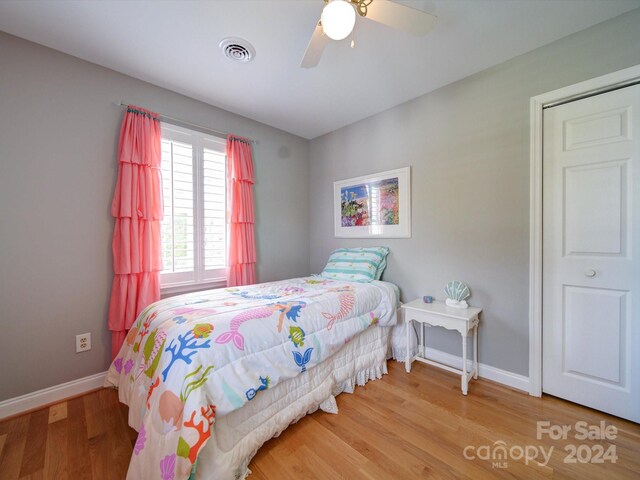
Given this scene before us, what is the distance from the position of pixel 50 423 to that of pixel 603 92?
4.22 meters

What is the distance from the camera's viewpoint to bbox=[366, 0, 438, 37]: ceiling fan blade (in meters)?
1.25

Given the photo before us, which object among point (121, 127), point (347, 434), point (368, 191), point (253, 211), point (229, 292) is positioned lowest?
point (347, 434)

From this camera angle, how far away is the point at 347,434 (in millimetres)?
1549

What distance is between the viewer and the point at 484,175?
214 cm

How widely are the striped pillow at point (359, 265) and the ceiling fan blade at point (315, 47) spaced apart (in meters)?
1.79

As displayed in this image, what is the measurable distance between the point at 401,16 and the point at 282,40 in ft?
2.90

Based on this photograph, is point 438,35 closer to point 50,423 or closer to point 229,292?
point 229,292

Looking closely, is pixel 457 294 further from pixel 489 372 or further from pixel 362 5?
pixel 362 5

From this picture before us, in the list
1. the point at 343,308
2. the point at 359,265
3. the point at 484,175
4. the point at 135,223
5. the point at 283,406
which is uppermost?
the point at 484,175

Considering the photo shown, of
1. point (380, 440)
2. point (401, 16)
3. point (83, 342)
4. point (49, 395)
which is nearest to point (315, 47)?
point (401, 16)

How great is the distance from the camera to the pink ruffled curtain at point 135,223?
2.05 meters

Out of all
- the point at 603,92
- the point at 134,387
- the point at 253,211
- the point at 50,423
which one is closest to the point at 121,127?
the point at 253,211

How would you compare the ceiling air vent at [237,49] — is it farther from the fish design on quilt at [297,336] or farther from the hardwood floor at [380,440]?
the hardwood floor at [380,440]

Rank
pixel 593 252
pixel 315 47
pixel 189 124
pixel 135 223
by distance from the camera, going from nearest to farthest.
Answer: pixel 315 47 → pixel 593 252 → pixel 135 223 → pixel 189 124
